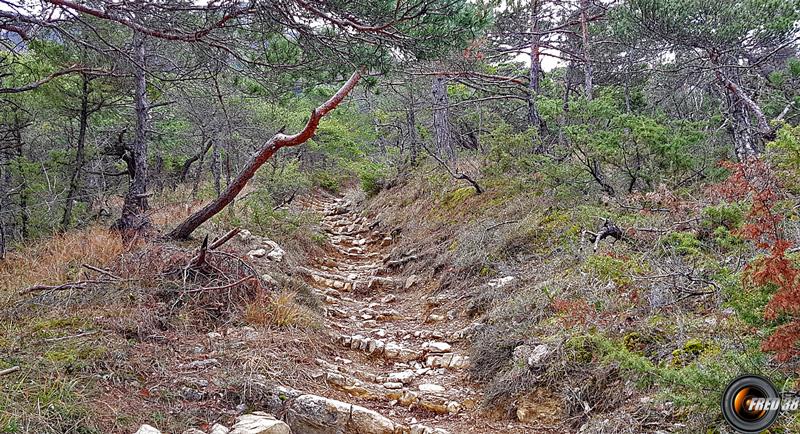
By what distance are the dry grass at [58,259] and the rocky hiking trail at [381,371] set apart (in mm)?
2181

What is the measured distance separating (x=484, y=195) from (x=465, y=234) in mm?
1629

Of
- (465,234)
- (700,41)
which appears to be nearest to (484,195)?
(465,234)

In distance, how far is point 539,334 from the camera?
3.98m

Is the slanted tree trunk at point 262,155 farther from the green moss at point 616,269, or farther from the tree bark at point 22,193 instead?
the tree bark at point 22,193

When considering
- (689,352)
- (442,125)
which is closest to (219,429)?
(689,352)

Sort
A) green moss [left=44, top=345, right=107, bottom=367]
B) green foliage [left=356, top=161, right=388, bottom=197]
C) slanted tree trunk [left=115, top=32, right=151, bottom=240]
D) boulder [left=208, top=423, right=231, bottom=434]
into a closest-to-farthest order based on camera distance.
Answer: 1. boulder [left=208, top=423, right=231, bottom=434]
2. green moss [left=44, top=345, right=107, bottom=367]
3. slanted tree trunk [left=115, top=32, right=151, bottom=240]
4. green foliage [left=356, top=161, right=388, bottom=197]

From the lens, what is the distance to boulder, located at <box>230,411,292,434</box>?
9.14 feet

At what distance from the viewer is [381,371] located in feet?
15.1

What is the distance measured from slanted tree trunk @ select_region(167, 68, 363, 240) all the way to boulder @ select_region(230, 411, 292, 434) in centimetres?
388

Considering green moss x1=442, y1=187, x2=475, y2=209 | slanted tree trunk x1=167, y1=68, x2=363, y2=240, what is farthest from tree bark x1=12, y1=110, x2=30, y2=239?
green moss x1=442, y1=187, x2=475, y2=209

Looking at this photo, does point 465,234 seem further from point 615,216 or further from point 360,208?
point 360,208

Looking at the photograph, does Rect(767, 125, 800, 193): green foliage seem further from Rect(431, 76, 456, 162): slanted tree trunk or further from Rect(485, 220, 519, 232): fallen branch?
Rect(431, 76, 456, 162): slanted tree trunk

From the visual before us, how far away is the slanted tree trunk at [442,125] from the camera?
11416 millimetres

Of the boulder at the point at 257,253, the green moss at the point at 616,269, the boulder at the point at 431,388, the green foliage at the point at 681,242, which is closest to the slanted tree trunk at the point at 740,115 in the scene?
the green foliage at the point at 681,242
